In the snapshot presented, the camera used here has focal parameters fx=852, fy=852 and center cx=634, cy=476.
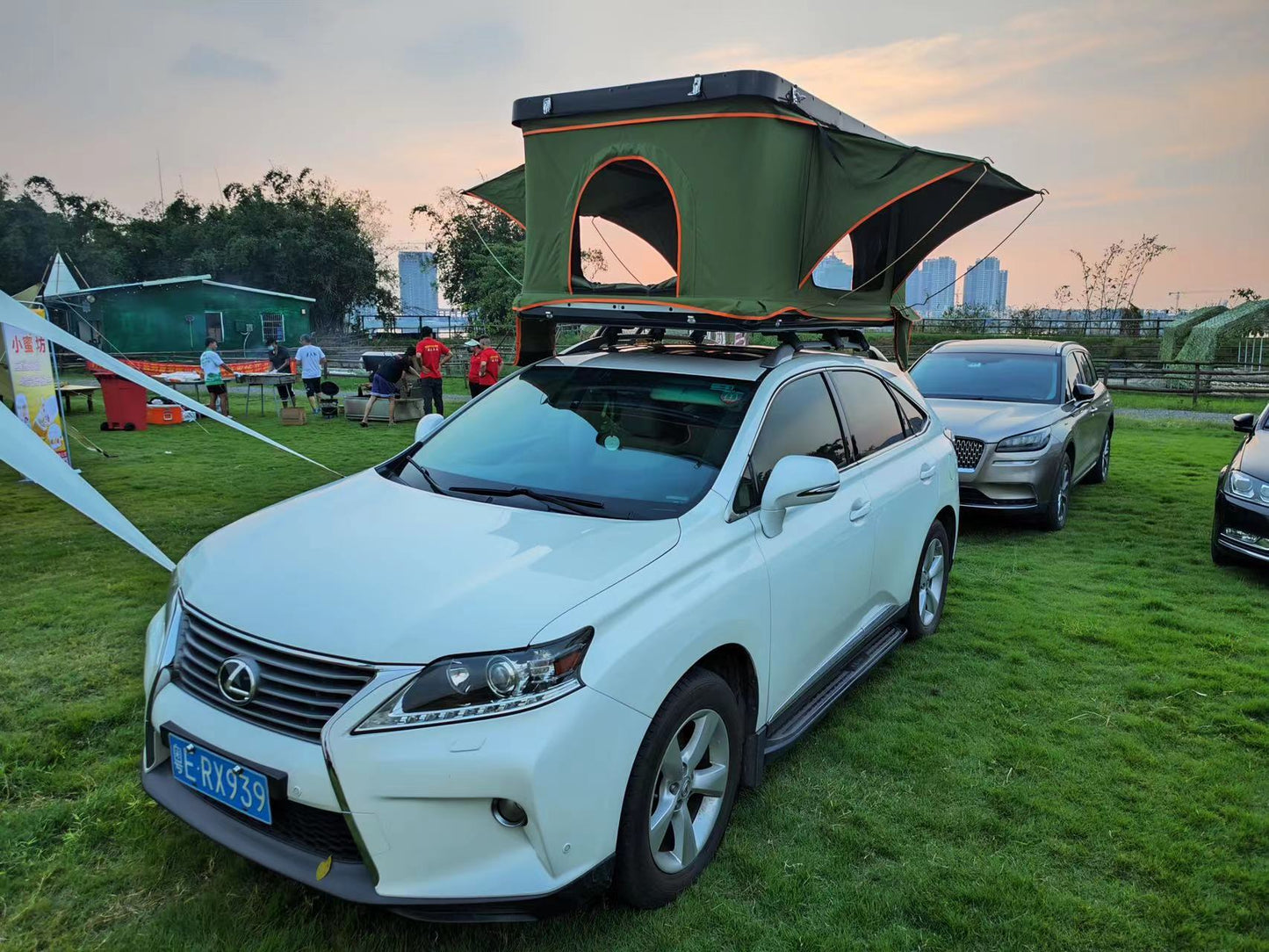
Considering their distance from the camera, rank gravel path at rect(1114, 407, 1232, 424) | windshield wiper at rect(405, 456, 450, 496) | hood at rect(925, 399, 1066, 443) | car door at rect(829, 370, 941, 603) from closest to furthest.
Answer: windshield wiper at rect(405, 456, 450, 496) < car door at rect(829, 370, 941, 603) < hood at rect(925, 399, 1066, 443) < gravel path at rect(1114, 407, 1232, 424)

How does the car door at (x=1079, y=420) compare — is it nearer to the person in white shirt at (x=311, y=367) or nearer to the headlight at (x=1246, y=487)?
the headlight at (x=1246, y=487)

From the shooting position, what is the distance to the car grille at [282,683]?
2199mm

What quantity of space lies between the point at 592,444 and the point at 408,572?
1.10m

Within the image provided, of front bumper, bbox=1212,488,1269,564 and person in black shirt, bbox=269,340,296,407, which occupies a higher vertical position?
person in black shirt, bbox=269,340,296,407

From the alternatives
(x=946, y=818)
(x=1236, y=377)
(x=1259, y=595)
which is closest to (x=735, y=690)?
(x=946, y=818)

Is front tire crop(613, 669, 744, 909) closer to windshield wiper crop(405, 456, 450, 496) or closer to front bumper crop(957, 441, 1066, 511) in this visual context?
windshield wiper crop(405, 456, 450, 496)

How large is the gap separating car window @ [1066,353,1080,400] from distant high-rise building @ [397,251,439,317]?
122 feet

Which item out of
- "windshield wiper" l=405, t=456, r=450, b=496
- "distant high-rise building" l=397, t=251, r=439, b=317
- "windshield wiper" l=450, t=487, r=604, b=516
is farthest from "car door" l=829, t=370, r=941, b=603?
"distant high-rise building" l=397, t=251, r=439, b=317

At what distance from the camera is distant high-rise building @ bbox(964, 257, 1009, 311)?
36162 mm

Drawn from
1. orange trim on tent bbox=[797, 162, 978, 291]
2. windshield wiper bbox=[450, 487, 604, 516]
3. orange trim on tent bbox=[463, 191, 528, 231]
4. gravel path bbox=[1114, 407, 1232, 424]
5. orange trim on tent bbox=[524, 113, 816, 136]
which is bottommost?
gravel path bbox=[1114, 407, 1232, 424]

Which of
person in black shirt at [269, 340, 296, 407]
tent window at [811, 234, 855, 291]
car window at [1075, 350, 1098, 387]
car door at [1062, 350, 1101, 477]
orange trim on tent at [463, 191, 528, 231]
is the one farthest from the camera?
person in black shirt at [269, 340, 296, 407]

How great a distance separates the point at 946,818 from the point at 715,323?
2194 millimetres

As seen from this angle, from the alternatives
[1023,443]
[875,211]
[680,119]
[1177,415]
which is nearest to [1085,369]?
[1023,443]

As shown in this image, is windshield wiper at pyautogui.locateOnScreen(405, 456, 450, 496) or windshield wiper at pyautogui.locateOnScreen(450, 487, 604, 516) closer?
windshield wiper at pyautogui.locateOnScreen(450, 487, 604, 516)
